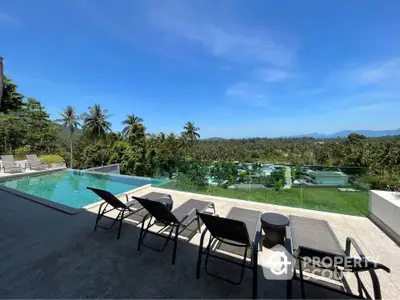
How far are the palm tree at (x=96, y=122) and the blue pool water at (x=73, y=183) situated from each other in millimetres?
20879

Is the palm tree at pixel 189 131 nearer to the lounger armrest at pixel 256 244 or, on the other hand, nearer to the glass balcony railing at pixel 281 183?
the glass balcony railing at pixel 281 183

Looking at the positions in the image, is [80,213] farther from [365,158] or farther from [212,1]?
[365,158]

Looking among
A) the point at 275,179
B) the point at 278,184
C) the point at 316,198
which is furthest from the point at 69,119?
the point at 316,198

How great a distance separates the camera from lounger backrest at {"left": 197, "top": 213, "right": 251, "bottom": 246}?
2066 mm

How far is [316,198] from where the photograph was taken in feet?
15.5

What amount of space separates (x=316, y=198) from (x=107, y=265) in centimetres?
477

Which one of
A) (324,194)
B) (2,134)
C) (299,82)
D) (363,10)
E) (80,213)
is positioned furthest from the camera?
(299,82)

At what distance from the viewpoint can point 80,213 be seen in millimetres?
4059

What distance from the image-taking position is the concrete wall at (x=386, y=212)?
3.17 metres

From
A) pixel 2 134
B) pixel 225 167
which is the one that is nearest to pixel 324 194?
pixel 225 167

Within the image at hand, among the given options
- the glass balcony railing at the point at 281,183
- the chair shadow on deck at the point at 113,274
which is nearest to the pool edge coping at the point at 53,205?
the chair shadow on deck at the point at 113,274

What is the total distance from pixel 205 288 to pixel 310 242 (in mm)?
1456

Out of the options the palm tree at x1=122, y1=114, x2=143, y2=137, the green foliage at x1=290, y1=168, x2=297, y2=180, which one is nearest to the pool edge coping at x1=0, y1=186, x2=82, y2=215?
the green foliage at x1=290, y1=168, x2=297, y2=180

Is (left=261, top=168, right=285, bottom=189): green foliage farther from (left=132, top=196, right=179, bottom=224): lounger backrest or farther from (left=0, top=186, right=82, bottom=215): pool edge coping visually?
(left=0, top=186, right=82, bottom=215): pool edge coping
